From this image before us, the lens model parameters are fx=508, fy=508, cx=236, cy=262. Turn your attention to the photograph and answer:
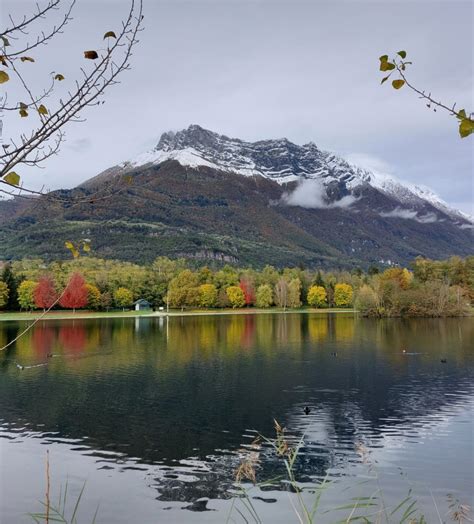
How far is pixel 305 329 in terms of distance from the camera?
77.9 metres

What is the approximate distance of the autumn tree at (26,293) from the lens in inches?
4456

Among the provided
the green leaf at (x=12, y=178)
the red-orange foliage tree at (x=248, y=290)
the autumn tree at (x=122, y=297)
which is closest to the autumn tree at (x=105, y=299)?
the autumn tree at (x=122, y=297)

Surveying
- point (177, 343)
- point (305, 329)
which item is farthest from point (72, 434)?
point (305, 329)

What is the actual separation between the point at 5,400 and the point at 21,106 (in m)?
31.8

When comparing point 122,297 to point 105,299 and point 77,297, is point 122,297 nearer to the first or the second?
point 105,299

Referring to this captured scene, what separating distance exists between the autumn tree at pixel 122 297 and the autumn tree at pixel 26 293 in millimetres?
20664

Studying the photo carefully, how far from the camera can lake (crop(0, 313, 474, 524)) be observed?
17125 mm

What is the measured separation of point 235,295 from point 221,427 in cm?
10971

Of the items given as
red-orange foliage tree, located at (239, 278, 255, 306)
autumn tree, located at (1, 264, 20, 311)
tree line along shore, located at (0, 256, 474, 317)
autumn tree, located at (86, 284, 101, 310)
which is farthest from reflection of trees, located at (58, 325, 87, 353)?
red-orange foliage tree, located at (239, 278, 255, 306)

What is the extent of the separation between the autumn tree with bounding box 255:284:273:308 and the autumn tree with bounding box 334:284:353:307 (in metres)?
19.2

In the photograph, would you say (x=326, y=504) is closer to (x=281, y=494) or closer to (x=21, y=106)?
(x=281, y=494)

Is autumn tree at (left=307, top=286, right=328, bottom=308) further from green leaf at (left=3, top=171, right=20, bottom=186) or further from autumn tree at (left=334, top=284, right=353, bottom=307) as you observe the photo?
green leaf at (left=3, top=171, right=20, bottom=186)

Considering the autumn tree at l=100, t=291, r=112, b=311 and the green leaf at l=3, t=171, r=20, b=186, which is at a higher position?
the green leaf at l=3, t=171, r=20, b=186

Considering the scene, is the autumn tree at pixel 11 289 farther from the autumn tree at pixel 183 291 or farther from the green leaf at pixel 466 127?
the green leaf at pixel 466 127
